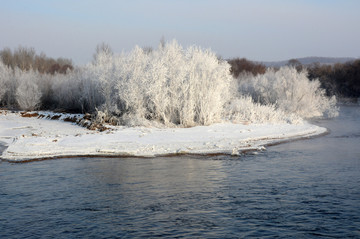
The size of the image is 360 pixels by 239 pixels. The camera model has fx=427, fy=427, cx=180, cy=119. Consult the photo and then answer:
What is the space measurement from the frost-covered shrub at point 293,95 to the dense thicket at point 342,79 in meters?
24.4

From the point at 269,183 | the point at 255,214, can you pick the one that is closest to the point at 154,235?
the point at 255,214

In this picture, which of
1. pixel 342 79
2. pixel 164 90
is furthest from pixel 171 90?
pixel 342 79

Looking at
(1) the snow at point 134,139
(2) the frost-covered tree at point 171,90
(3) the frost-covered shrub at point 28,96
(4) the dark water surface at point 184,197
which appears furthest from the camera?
(3) the frost-covered shrub at point 28,96

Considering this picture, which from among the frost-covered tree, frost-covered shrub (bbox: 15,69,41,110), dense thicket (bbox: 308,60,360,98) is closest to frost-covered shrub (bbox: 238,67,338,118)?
the frost-covered tree

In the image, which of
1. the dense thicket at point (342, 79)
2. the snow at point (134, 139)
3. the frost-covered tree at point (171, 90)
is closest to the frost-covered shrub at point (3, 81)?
the snow at point (134, 139)

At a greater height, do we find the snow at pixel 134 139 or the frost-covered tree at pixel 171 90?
the frost-covered tree at pixel 171 90

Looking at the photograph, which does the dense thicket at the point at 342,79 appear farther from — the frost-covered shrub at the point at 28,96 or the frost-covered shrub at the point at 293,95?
the frost-covered shrub at the point at 28,96

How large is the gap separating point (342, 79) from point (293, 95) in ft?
103

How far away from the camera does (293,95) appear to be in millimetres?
36219

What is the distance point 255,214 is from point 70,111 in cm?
2460

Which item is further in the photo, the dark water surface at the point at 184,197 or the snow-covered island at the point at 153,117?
the snow-covered island at the point at 153,117

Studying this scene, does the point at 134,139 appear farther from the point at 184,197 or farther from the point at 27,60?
the point at 27,60

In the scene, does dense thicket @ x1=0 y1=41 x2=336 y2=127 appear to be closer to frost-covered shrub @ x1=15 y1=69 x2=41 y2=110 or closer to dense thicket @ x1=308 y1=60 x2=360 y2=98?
frost-covered shrub @ x1=15 y1=69 x2=41 y2=110

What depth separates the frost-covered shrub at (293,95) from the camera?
3538 cm
